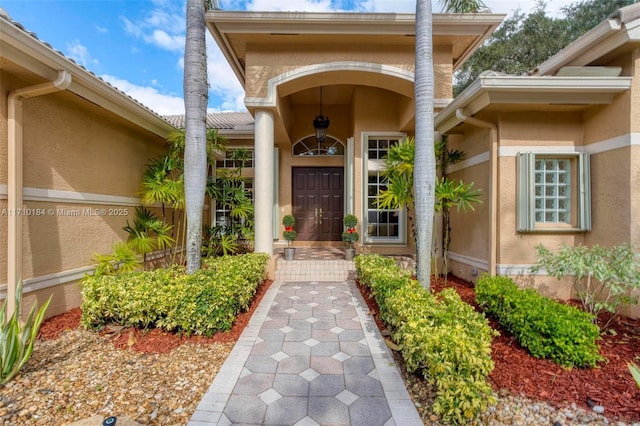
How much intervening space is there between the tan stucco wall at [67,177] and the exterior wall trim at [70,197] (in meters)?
0.04

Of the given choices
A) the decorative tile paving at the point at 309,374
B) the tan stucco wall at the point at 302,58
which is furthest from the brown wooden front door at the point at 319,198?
the decorative tile paving at the point at 309,374

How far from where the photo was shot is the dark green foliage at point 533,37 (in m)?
13.3

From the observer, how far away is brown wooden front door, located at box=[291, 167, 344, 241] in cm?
960

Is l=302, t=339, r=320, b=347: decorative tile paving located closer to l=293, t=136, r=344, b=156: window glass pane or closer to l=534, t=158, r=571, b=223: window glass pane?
l=534, t=158, r=571, b=223: window glass pane

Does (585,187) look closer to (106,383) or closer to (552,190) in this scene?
(552,190)

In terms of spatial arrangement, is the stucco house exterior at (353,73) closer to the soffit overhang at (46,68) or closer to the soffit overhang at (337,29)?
the soffit overhang at (337,29)

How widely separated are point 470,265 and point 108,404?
6034mm

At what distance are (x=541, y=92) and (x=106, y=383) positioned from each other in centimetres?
692

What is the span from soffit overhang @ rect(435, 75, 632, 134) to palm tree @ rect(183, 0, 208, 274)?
14.9ft

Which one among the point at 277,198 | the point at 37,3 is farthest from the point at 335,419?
the point at 37,3

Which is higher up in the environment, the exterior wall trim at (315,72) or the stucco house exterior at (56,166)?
the exterior wall trim at (315,72)

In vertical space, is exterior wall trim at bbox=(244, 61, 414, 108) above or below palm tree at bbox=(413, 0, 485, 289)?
above

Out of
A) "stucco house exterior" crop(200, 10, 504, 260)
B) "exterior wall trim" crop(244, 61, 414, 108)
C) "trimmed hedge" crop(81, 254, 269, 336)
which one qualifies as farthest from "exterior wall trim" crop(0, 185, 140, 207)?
"exterior wall trim" crop(244, 61, 414, 108)

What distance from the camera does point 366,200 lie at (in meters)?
7.95
